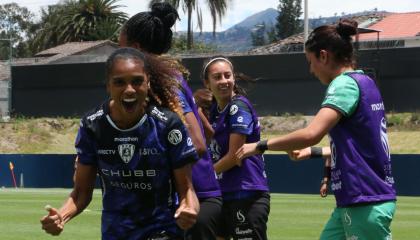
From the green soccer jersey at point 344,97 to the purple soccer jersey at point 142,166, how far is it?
3.43 feet

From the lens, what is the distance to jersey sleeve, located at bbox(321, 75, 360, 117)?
605cm

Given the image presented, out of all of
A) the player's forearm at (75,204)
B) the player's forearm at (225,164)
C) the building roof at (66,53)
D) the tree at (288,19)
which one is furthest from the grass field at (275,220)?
the tree at (288,19)

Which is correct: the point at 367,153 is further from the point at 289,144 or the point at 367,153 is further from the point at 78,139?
the point at 78,139

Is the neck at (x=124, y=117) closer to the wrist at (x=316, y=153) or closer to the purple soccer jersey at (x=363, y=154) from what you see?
the purple soccer jersey at (x=363, y=154)

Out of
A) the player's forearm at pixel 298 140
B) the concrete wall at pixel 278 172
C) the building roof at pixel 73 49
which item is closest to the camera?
the player's forearm at pixel 298 140

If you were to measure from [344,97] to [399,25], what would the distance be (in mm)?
71081

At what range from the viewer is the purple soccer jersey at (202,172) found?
6426 mm

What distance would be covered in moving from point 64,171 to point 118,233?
28772 millimetres

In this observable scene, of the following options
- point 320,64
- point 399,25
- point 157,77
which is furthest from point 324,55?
point 399,25

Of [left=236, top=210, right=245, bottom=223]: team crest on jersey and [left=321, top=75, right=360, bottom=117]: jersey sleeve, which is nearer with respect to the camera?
[left=321, top=75, right=360, bottom=117]: jersey sleeve

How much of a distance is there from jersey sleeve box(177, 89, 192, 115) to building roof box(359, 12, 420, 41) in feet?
217

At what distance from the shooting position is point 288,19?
136 m

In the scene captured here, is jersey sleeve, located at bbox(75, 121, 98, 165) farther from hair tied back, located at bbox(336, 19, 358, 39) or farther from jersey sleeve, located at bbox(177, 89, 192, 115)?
hair tied back, located at bbox(336, 19, 358, 39)

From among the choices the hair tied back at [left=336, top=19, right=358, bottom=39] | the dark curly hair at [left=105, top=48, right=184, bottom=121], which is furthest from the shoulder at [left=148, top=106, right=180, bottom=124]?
the hair tied back at [left=336, top=19, right=358, bottom=39]
